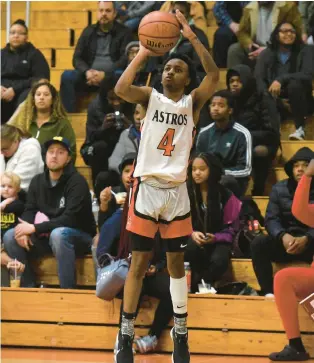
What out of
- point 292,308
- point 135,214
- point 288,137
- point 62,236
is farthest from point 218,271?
point 288,137

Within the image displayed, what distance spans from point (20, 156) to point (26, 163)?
0.30ft

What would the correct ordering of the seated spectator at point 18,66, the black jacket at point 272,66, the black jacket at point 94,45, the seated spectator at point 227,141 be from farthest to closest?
the black jacket at point 94,45
the seated spectator at point 18,66
the black jacket at point 272,66
the seated spectator at point 227,141

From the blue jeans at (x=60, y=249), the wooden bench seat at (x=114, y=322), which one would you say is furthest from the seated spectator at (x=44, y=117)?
the wooden bench seat at (x=114, y=322)

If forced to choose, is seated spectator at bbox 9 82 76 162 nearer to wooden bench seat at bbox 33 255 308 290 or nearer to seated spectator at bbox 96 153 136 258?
seated spectator at bbox 96 153 136 258

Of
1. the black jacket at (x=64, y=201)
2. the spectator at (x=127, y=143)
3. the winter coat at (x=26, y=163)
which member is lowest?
the black jacket at (x=64, y=201)

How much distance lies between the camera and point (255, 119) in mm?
8125

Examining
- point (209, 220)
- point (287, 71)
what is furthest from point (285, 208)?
point (287, 71)

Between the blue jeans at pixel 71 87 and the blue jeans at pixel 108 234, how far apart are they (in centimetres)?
287

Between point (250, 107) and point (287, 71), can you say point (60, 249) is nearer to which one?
point (250, 107)

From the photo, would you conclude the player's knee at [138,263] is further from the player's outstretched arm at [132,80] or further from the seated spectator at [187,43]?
the seated spectator at [187,43]

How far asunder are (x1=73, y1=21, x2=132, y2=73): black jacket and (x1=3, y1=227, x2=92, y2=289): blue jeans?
2.72m

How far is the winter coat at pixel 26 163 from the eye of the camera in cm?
763

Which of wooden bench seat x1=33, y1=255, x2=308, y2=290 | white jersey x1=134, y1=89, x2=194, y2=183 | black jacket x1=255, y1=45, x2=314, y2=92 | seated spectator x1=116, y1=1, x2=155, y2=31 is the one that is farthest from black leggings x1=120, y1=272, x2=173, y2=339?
seated spectator x1=116, y1=1, x2=155, y2=31

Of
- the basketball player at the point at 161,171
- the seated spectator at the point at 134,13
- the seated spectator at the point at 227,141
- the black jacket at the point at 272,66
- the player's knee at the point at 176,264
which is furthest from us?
the seated spectator at the point at 134,13
